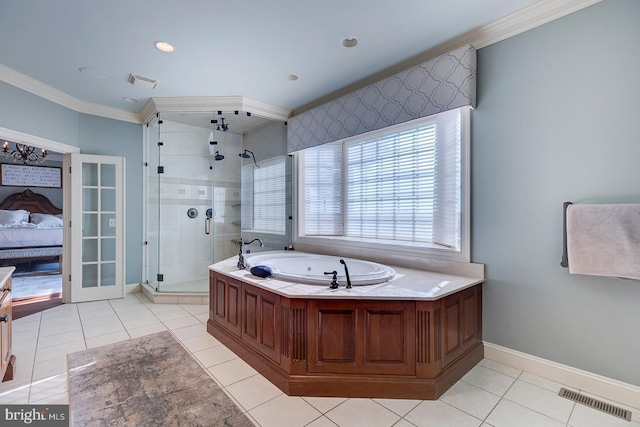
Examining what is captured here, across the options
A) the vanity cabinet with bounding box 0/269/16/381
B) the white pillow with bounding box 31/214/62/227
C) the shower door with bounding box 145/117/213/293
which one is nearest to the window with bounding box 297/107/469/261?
the shower door with bounding box 145/117/213/293

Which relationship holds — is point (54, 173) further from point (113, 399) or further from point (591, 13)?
point (591, 13)

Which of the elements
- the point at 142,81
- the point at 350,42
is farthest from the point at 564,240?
the point at 142,81

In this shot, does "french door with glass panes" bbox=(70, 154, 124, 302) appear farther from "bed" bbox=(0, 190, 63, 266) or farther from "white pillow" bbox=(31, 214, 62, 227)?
"white pillow" bbox=(31, 214, 62, 227)

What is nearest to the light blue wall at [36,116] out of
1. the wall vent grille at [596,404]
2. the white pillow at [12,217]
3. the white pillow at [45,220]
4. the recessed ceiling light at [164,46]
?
the recessed ceiling light at [164,46]

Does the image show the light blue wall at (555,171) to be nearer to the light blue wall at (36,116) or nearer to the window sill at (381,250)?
the window sill at (381,250)

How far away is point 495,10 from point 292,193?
2792 mm

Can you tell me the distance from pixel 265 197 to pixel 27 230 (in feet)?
16.3

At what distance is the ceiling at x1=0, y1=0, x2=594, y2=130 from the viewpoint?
2.01 m

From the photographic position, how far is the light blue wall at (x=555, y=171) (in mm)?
1789

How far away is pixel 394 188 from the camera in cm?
311

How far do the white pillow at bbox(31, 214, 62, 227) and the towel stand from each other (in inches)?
342

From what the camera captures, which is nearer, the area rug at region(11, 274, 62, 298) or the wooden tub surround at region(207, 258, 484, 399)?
the wooden tub surround at region(207, 258, 484, 399)

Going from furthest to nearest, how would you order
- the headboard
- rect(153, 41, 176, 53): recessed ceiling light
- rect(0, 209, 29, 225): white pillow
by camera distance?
the headboard → rect(0, 209, 29, 225): white pillow → rect(153, 41, 176, 53): recessed ceiling light

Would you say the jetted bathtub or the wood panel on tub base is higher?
the jetted bathtub
